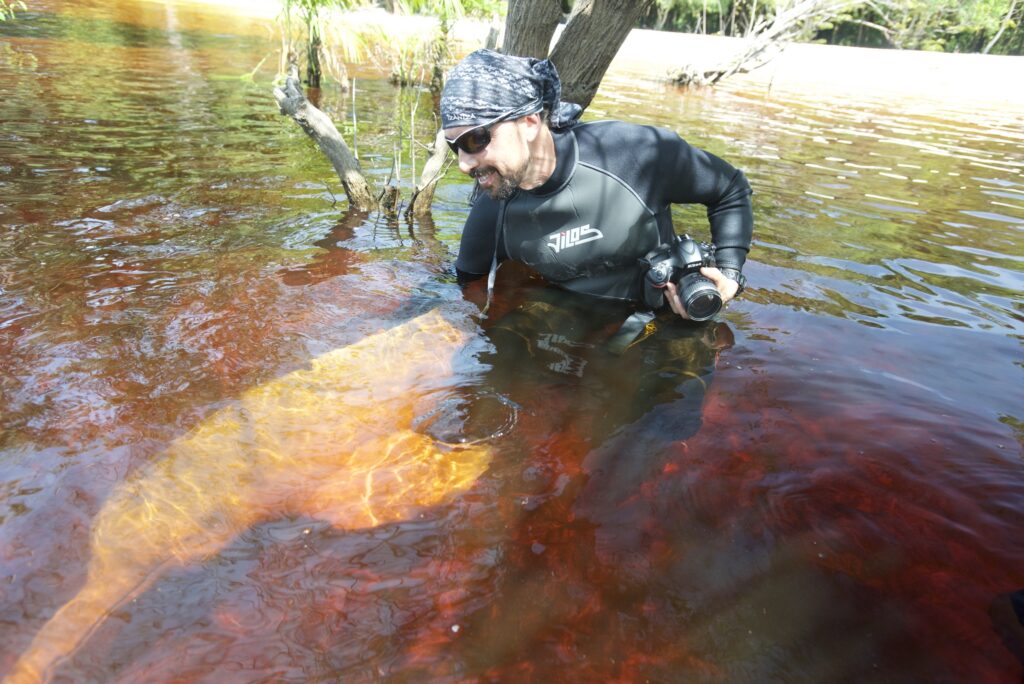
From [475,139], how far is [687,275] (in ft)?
3.97

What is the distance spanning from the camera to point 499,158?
9.04 feet

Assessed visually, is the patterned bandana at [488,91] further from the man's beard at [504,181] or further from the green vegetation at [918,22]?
the green vegetation at [918,22]

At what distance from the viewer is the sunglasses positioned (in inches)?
103

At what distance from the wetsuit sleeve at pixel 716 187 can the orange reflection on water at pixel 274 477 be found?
152 centimetres

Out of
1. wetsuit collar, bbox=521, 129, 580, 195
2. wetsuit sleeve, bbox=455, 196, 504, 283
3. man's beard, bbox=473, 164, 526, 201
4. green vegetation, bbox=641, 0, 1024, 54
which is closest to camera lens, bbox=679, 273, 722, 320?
wetsuit collar, bbox=521, 129, 580, 195

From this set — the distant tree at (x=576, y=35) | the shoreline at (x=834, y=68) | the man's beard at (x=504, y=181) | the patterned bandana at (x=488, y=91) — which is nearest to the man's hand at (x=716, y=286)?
the man's beard at (x=504, y=181)

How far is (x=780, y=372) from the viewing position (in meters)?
3.03

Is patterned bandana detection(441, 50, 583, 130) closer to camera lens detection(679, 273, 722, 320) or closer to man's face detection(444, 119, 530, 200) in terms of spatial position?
man's face detection(444, 119, 530, 200)

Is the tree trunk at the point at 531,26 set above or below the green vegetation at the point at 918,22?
below

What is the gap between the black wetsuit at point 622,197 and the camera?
10.1ft

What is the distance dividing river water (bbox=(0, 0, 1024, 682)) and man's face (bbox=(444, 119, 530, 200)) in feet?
3.06

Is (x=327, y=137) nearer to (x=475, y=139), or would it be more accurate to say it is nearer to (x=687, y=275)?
(x=475, y=139)

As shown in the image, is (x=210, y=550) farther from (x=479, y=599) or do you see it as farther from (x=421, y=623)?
(x=479, y=599)

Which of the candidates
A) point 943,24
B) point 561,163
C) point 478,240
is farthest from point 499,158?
point 943,24
